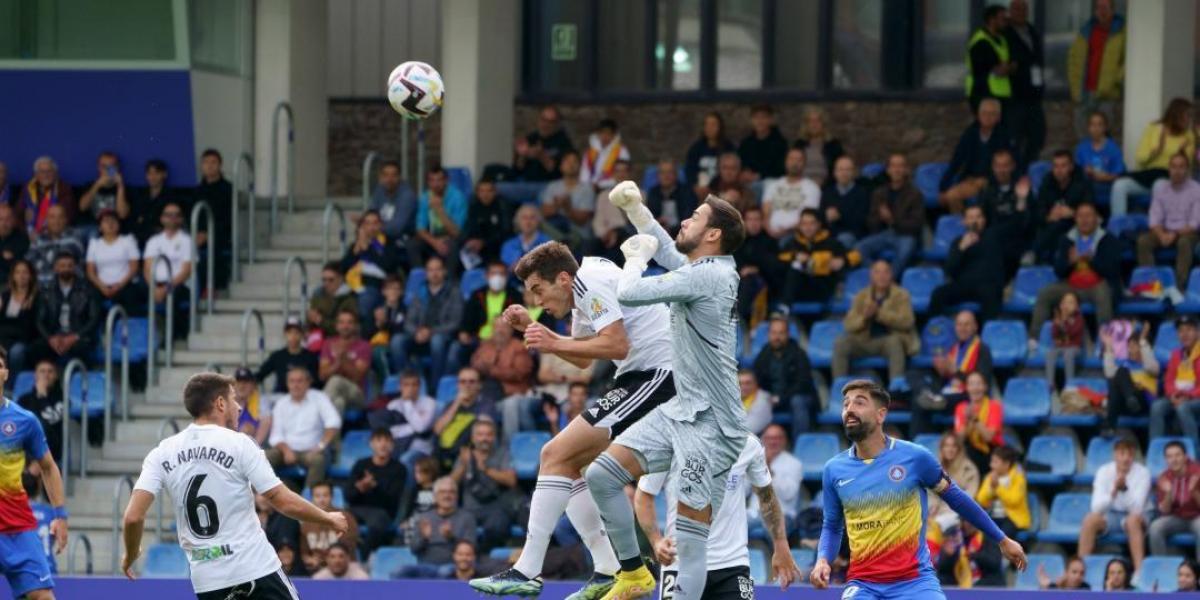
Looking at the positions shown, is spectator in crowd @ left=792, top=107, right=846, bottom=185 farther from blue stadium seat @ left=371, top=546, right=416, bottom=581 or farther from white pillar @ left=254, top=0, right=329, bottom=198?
blue stadium seat @ left=371, top=546, right=416, bottom=581

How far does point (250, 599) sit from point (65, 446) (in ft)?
27.0

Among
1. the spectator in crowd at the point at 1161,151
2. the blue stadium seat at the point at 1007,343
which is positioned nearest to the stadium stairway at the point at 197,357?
the blue stadium seat at the point at 1007,343

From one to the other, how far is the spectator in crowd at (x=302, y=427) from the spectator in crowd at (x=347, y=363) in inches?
11.6

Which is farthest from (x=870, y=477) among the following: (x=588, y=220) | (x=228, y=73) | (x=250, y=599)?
(x=228, y=73)

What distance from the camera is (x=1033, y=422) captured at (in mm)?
17219

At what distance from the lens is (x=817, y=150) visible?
19734 mm

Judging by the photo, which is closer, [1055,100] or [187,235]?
[187,235]

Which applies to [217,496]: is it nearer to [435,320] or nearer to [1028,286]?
[435,320]

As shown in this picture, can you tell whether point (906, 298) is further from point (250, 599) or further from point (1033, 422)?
point (250, 599)

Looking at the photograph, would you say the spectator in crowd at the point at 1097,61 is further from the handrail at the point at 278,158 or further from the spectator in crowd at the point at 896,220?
the handrail at the point at 278,158

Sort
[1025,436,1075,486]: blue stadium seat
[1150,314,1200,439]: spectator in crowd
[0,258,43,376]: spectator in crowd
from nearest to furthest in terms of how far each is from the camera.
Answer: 1. [1150,314,1200,439]: spectator in crowd
2. [1025,436,1075,486]: blue stadium seat
3. [0,258,43,376]: spectator in crowd

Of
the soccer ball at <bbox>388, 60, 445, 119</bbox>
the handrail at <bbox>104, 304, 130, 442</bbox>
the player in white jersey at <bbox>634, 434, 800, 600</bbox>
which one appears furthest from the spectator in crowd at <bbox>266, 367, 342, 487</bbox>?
the player in white jersey at <bbox>634, 434, 800, 600</bbox>

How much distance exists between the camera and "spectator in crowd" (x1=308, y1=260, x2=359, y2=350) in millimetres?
18797

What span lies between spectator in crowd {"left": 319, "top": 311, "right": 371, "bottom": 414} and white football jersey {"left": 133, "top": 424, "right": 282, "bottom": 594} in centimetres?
771
